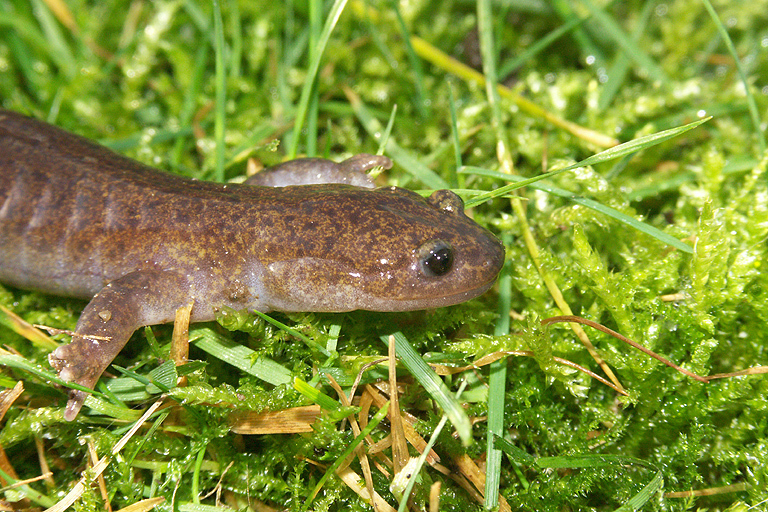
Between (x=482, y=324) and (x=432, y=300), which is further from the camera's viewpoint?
(x=482, y=324)

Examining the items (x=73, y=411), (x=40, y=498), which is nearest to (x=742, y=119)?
(x=73, y=411)

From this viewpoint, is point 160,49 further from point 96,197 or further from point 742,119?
point 742,119

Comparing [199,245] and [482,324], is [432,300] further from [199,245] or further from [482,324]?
[199,245]

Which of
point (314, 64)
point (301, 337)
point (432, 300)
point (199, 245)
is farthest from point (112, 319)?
point (314, 64)

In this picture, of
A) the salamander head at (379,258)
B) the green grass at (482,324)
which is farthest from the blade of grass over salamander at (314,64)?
the salamander head at (379,258)

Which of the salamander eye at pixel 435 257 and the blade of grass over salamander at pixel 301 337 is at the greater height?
the salamander eye at pixel 435 257

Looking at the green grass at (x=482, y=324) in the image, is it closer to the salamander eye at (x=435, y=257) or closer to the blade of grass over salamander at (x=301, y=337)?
the blade of grass over salamander at (x=301, y=337)

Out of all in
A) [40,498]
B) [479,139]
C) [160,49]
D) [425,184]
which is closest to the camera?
[40,498]
